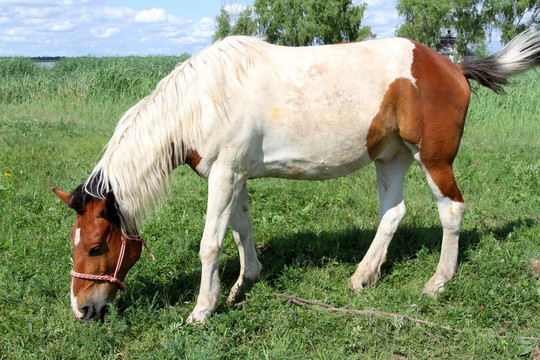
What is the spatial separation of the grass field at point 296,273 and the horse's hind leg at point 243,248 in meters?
0.17

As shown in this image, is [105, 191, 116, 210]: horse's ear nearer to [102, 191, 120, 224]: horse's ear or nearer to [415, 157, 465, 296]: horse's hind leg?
[102, 191, 120, 224]: horse's ear

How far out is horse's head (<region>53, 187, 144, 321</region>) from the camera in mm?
3107

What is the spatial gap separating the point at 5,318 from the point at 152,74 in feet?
37.8

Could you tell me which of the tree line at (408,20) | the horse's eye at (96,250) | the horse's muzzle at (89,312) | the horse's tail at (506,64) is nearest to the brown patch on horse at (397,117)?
the horse's tail at (506,64)

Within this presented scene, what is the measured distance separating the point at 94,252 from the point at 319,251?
2188 millimetres

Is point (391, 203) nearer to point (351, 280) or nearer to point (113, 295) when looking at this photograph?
point (351, 280)

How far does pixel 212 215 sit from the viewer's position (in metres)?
3.31

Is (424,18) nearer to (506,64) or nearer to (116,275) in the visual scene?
(506,64)

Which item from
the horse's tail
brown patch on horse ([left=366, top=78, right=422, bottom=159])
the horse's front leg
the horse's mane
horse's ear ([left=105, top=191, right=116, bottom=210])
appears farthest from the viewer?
the horse's tail

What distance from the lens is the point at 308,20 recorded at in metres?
47.1

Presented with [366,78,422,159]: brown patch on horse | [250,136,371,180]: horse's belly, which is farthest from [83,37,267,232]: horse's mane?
[366,78,422,159]: brown patch on horse

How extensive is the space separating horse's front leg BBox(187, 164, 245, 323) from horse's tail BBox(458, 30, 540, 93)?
2.33 m

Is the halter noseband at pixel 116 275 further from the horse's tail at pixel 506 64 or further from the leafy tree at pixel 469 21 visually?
the leafy tree at pixel 469 21

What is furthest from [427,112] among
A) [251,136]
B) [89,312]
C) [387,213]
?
[89,312]
